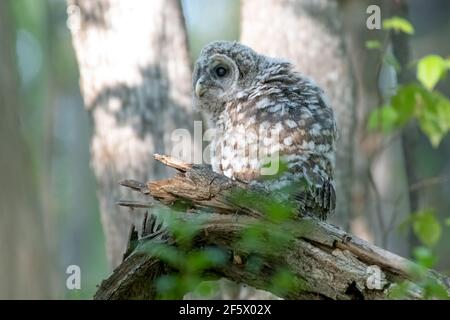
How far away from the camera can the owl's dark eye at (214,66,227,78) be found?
5.95m

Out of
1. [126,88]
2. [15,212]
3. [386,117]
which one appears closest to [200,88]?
[126,88]

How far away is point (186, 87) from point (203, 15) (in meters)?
23.1

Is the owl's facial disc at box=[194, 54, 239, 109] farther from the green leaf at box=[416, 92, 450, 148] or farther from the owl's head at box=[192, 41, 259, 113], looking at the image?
the green leaf at box=[416, 92, 450, 148]

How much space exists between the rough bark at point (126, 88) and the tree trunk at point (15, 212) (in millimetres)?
1353

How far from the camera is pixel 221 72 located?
598 cm

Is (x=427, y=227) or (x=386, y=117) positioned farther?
(x=427, y=227)

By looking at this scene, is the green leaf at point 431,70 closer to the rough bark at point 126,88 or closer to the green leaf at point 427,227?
the green leaf at point 427,227

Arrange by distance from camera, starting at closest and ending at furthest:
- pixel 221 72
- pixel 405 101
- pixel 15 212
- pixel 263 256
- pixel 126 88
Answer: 1. pixel 263 256
2. pixel 221 72
3. pixel 405 101
4. pixel 126 88
5. pixel 15 212

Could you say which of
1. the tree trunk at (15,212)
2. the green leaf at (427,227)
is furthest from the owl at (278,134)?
the tree trunk at (15,212)

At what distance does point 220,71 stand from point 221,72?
11 millimetres

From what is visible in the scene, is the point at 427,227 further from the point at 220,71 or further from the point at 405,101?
the point at 220,71

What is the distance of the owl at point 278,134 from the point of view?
4.88m

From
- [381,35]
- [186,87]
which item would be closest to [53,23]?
[381,35]
